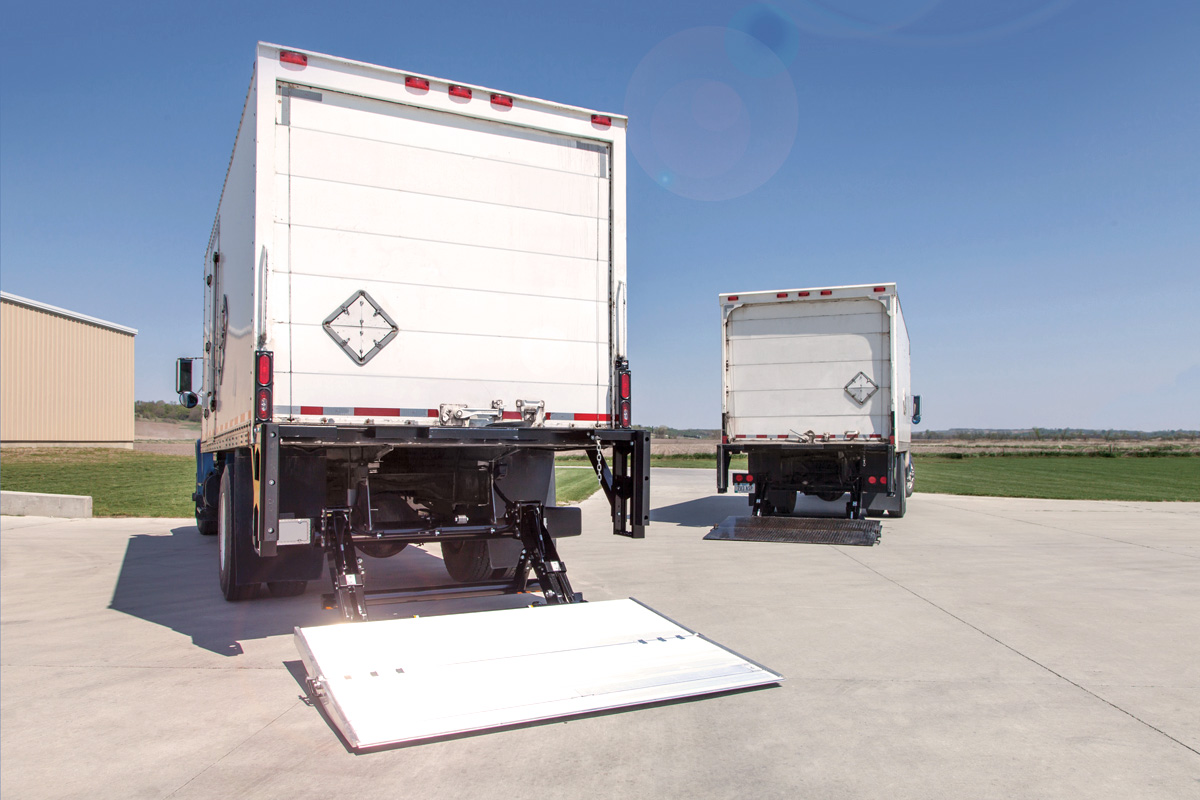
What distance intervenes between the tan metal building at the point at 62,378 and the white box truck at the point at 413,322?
35.4m

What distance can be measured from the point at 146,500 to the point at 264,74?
14.7 metres

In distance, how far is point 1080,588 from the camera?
772 cm

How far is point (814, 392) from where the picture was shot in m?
12.7

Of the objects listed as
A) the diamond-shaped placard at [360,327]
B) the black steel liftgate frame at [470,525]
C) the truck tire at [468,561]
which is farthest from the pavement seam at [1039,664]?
the diamond-shaped placard at [360,327]

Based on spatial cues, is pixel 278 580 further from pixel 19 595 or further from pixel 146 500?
pixel 146 500

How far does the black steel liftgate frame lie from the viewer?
496 cm

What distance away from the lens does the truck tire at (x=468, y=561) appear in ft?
24.1

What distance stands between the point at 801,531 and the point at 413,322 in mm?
7914

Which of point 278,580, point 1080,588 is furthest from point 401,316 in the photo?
point 1080,588

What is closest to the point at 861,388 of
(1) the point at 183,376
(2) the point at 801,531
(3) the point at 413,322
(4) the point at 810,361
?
(4) the point at 810,361

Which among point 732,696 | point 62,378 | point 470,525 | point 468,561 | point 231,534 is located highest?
point 62,378

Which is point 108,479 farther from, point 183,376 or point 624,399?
point 624,399

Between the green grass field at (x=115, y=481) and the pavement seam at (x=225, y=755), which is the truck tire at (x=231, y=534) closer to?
the pavement seam at (x=225, y=755)

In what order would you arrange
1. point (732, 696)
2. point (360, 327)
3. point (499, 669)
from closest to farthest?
point (499, 669), point (732, 696), point (360, 327)
